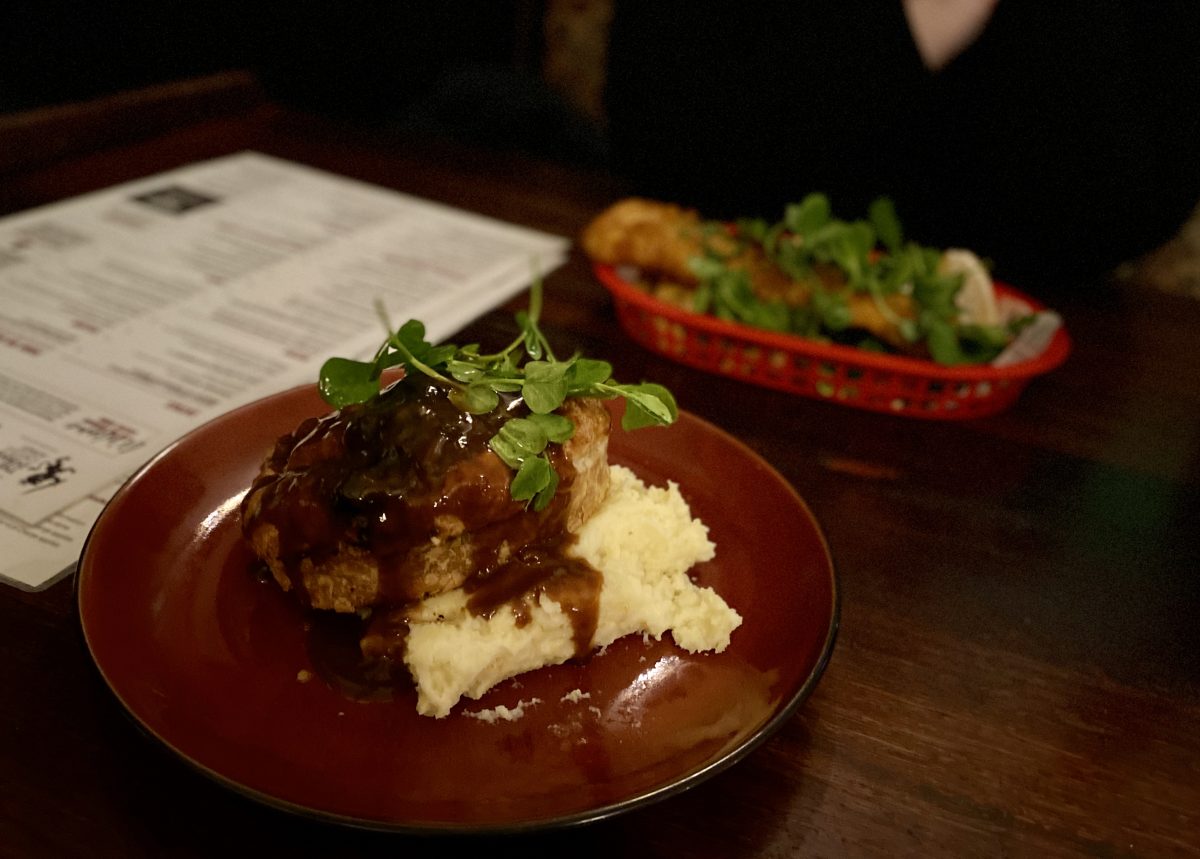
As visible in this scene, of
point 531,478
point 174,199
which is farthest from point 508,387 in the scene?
point 174,199

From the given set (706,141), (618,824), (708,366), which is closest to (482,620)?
(618,824)

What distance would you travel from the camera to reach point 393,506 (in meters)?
1.13

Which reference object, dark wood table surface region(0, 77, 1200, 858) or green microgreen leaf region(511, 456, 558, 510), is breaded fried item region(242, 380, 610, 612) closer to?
green microgreen leaf region(511, 456, 558, 510)

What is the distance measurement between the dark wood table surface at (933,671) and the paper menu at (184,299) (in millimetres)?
228

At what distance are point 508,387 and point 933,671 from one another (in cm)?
72

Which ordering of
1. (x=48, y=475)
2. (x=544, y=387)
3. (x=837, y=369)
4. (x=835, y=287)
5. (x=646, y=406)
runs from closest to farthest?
(x=544, y=387)
(x=646, y=406)
(x=48, y=475)
(x=837, y=369)
(x=835, y=287)

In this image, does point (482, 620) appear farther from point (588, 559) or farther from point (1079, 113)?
point (1079, 113)

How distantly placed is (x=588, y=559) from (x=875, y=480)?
2.35 ft

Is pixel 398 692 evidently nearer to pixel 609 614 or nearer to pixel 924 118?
pixel 609 614

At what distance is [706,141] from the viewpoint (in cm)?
314


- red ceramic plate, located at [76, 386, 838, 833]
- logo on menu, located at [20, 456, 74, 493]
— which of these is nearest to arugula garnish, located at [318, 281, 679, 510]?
red ceramic plate, located at [76, 386, 838, 833]

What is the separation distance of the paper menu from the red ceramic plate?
0.68 ft

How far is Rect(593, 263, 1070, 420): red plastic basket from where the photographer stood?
1.90 meters

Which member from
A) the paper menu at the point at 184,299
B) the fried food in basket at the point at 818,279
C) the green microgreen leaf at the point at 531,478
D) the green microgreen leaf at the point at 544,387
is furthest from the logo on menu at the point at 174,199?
the green microgreen leaf at the point at 531,478
